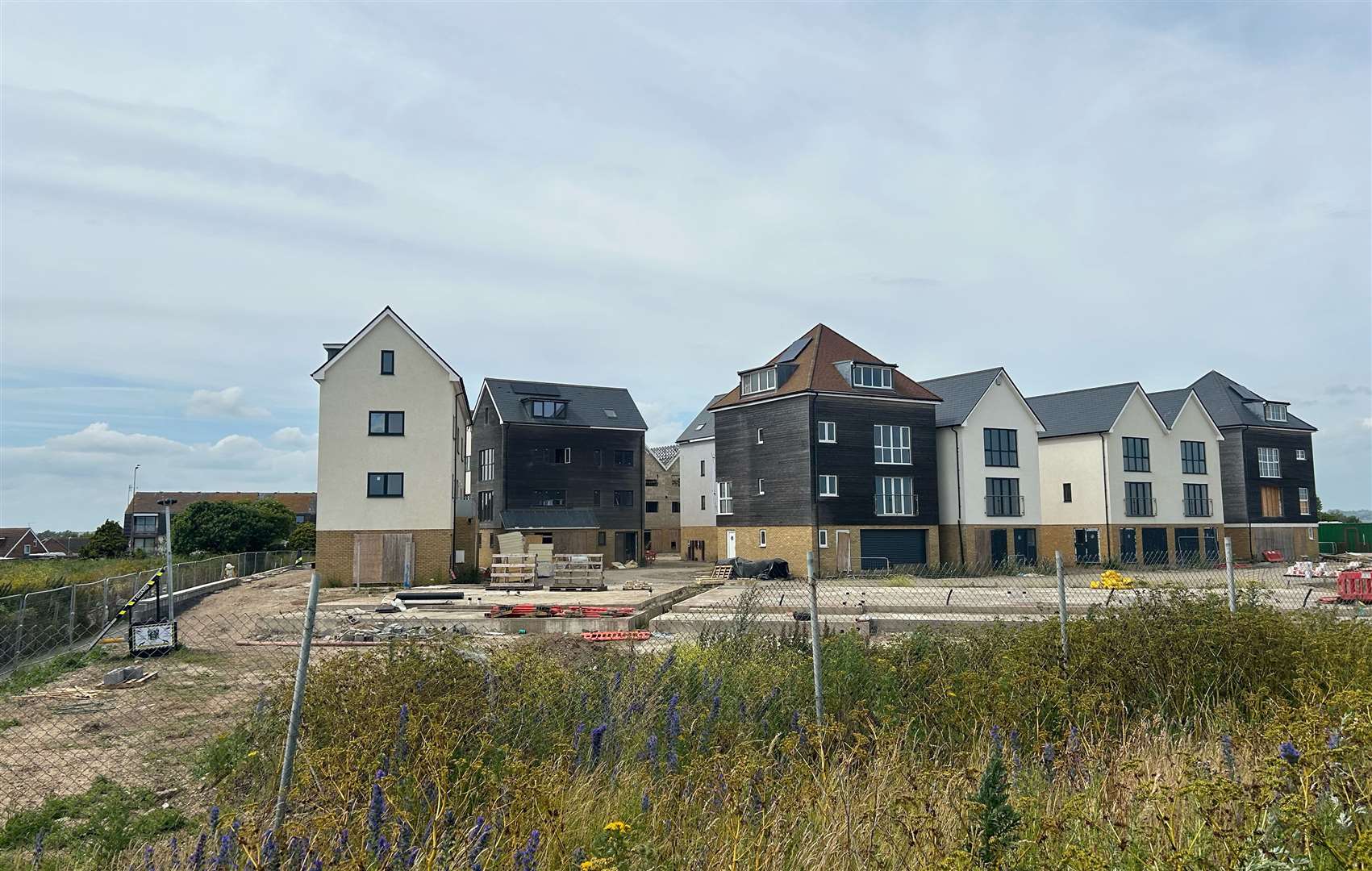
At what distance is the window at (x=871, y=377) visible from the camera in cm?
4331

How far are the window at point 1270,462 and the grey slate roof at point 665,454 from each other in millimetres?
37173

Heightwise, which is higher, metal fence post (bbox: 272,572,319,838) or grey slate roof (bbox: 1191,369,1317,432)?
grey slate roof (bbox: 1191,369,1317,432)

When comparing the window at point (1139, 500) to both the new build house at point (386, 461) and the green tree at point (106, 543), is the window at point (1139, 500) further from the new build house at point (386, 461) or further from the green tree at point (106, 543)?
the green tree at point (106, 543)

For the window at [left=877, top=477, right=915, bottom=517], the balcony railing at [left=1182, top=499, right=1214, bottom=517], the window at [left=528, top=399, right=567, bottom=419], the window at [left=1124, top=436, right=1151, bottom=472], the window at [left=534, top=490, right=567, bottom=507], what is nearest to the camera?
the window at [left=877, top=477, right=915, bottom=517]

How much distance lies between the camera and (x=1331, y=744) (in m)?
5.04

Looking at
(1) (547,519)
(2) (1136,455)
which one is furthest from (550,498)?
(2) (1136,455)

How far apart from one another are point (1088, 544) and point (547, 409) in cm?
2960

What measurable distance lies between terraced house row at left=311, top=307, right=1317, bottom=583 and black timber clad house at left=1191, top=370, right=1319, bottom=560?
0.40 ft

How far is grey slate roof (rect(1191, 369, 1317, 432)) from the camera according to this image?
56344mm

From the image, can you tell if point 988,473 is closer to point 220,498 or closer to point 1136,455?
point 1136,455

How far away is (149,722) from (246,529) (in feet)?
140

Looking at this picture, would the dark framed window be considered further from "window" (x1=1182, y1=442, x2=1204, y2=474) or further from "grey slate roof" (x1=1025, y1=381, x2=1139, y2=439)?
"window" (x1=1182, y1=442, x2=1204, y2=474)

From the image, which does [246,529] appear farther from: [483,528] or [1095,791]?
[1095,791]

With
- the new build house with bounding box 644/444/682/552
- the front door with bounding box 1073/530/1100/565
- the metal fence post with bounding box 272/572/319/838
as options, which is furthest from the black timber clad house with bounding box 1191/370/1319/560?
the metal fence post with bounding box 272/572/319/838
